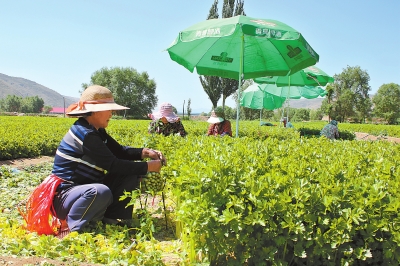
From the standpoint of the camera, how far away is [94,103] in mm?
3240

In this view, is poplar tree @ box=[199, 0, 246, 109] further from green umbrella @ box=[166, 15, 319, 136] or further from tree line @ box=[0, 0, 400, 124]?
green umbrella @ box=[166, 15, 319, 136]

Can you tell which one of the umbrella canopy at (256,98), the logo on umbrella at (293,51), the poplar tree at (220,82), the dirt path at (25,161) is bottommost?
the dirt path at (25,161)

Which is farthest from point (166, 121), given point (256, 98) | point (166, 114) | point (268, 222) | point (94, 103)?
point (256, 98)

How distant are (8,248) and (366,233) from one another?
107 inches

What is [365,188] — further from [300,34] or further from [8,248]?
[300,34]

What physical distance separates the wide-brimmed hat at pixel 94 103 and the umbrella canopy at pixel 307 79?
896 cm

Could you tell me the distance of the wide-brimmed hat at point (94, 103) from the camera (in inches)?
125

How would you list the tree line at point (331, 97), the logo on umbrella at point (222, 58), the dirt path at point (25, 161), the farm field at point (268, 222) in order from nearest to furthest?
1. the farm field at point (268, 222)
2. the dirt path at point (25, 161)
3. the logo on umbrella at point (222, 58)
4. the tree line at point (331, 97)

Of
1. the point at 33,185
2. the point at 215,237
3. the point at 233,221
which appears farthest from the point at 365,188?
the point at 33,185

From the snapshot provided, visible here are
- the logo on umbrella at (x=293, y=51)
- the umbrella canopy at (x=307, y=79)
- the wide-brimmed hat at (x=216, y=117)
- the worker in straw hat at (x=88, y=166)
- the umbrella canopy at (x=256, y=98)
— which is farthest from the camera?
the umbrella canopy at (x=256, y=98)

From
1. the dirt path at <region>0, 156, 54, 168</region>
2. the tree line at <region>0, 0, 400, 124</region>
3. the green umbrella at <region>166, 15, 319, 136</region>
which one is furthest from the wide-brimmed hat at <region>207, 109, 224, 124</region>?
the tree line at <region>0, 0, 400, 124</region>

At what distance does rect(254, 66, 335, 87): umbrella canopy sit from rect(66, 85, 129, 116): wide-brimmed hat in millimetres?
8956

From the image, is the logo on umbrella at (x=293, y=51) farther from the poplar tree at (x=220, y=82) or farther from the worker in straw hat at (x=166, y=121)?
the poplar tree at (x=220, y=82)

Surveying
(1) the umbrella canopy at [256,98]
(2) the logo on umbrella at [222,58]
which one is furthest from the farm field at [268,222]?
(1) the umbrella canopy at [256,98]
